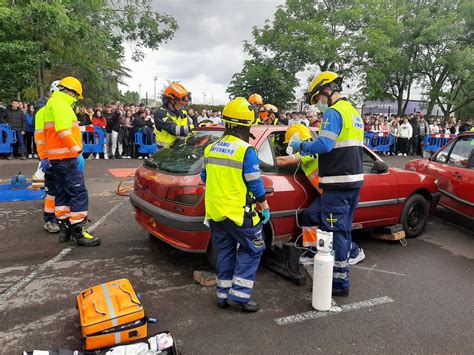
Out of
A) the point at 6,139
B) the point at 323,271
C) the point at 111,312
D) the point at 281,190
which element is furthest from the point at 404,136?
the point at 111,312

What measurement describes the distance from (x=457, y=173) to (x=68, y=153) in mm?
5515

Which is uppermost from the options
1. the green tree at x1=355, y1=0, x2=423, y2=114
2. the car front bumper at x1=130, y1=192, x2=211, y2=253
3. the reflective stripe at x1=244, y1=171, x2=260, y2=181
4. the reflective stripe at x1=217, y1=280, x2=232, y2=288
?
the green tree at x1=355, y1=0, x2=423, y2=114

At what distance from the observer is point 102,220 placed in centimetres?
594

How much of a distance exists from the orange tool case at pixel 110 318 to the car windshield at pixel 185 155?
4.59ft

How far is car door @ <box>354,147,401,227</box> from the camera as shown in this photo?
4.76 m

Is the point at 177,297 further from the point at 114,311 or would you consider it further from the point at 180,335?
the point at 114,311

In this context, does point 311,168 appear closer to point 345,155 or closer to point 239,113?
point 345,155

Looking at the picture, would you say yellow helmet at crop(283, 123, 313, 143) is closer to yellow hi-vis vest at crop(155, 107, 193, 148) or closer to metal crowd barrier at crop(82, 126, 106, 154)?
yellow hi-vis vest at crop(155, 107, 193, 148)

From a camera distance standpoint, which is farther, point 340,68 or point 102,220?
point 340,68

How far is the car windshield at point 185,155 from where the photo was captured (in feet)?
13.0

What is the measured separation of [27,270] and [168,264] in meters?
1.47

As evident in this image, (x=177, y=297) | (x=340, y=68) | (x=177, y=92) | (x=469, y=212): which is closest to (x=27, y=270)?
(x=177, y=297)

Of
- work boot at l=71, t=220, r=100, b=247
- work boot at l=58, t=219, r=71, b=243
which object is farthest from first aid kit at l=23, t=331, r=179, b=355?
work boot at l=58, t=219, r=71, b=243

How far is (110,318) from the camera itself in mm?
2777
